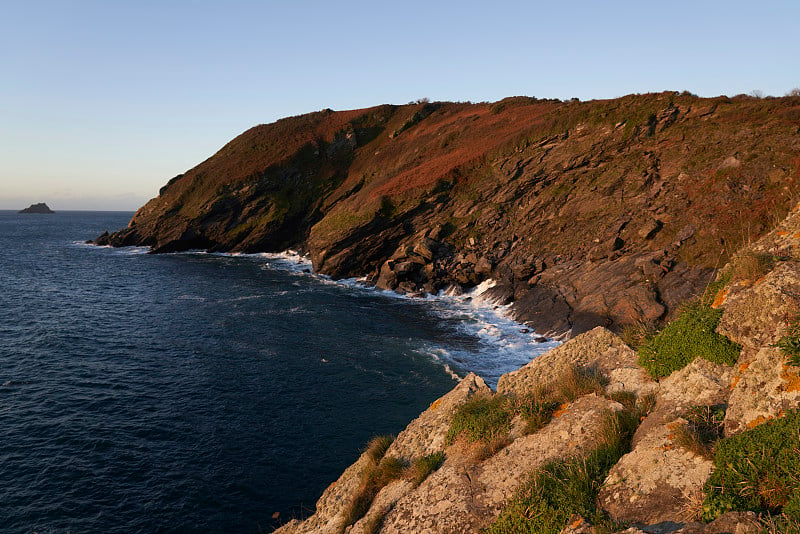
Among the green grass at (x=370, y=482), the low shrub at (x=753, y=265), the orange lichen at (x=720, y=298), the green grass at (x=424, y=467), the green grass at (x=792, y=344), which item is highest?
the low shrub at (x=753, y=265)

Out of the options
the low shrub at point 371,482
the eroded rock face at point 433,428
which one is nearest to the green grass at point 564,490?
the eroded rock face at point 433,428

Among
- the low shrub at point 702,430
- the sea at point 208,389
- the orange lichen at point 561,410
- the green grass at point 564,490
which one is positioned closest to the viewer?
the low shrub at point 702,430

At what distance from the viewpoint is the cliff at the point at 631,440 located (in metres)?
5.21

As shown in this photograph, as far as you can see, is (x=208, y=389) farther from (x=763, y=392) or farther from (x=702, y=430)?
(x=763, y=392)

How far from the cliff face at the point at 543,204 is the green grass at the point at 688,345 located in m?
5.93

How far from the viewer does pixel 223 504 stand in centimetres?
1680

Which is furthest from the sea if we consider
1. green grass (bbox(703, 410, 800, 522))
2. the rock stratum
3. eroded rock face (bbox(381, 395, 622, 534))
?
green grass (bbox(703, 410, 800, 522))

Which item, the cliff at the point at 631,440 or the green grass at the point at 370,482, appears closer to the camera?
the cliff at the point at 631,440

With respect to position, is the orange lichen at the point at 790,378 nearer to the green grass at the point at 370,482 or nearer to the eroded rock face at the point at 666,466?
the eroded rock face at the point at 666,466

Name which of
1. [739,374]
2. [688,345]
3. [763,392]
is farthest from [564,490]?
[688,345]

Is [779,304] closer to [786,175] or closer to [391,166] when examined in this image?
[786,175]

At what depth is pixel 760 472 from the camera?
5020mm

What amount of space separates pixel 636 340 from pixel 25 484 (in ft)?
79.6

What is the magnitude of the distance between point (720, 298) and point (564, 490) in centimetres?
494
